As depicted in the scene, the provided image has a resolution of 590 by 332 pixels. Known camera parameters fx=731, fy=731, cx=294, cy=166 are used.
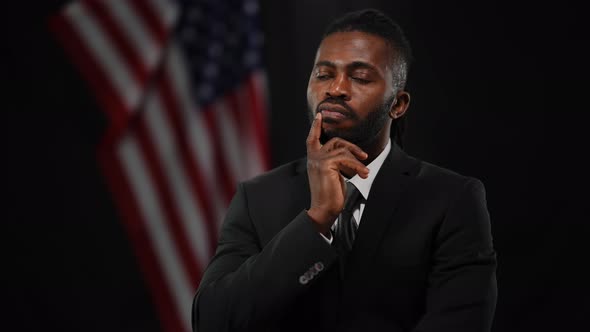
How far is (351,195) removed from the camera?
1.49 metres

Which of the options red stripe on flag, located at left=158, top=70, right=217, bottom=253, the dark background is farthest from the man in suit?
red stripe on flag, located at left=158, top=70, right=217, bottom=253

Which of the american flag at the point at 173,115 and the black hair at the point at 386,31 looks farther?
the american flag at the point at 173,115

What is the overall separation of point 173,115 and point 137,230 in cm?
67

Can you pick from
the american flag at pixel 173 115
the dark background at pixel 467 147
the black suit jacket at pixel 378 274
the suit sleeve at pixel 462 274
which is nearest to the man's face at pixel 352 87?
the black suit jacket at pixel 378 274

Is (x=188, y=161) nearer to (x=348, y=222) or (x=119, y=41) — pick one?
(x=119, y=41)

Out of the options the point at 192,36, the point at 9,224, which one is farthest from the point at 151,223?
the point at 192,36

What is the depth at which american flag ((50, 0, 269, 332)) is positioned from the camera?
402 cm

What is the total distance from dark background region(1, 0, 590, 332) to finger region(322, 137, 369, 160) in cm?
197

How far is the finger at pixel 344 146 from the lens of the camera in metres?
1.36

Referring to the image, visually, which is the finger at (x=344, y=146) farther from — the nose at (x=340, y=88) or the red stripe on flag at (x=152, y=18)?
the red stripe on flag at (x=152, y=18)

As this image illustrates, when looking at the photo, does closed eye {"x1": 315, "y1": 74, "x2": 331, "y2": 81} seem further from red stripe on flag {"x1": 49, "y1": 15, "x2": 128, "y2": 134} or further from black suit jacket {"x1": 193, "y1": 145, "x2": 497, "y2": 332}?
red stripe on flag {"x1": 49, "y1": 15, "x2": 128, "y2": 134}

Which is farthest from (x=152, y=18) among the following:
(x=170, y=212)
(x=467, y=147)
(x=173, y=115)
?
(x=467, y=147)

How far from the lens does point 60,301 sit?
3998 mm

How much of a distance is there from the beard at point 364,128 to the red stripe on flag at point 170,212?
8.81 feet
